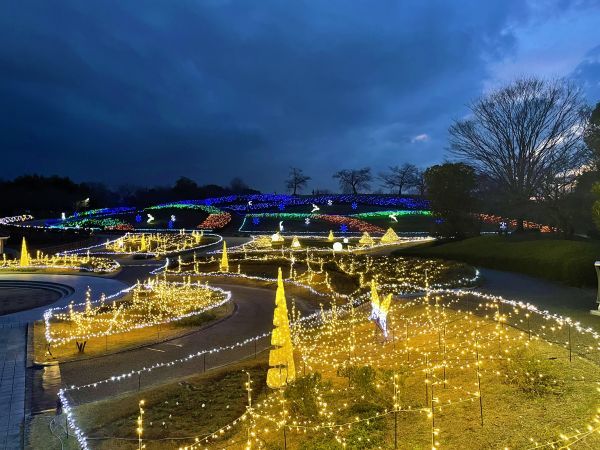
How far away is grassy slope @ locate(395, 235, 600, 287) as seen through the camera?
611 inches

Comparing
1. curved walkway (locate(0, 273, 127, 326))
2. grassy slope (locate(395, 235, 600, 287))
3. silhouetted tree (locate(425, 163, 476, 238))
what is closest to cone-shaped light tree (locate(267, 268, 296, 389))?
curved walkway (locate(0, 273, 127, 326))

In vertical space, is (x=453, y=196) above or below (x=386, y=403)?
above

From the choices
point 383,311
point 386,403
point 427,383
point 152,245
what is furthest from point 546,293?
point 152,245

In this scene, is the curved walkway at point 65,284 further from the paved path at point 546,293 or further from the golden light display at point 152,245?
the paved path at point 546,293

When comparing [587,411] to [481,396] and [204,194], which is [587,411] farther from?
[204,194]

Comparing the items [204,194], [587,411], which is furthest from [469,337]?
[204,194]

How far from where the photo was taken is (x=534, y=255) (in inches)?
726

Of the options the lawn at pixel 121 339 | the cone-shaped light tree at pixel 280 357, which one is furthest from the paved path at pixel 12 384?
the cone-shaped light tree at pixel 280 357

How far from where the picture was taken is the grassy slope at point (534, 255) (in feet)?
50.9

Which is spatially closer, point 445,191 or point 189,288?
point 189,288

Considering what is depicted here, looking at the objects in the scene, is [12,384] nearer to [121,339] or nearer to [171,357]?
[171,357]

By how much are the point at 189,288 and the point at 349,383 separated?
11955 millimetres

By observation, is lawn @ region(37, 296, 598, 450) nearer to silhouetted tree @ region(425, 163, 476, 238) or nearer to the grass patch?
the grass patch

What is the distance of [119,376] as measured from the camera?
356 inches
